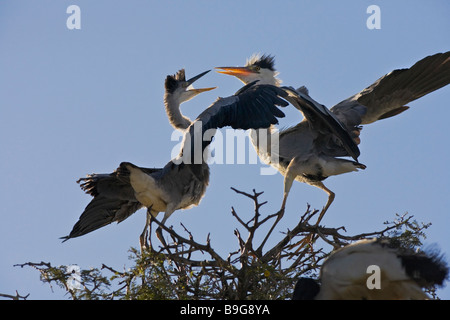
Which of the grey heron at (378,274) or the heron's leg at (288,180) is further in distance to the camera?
the heron's leg at (288,180)

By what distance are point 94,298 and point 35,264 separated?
487 mm

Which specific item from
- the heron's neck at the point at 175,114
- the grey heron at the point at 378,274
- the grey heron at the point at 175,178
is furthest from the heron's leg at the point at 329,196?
the grey heron at the point at 378,274

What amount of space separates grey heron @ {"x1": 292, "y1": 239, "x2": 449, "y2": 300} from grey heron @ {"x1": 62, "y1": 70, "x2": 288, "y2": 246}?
161 cm

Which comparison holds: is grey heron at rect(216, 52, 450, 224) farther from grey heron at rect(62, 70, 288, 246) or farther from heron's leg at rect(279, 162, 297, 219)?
grey heron at rect(62, 70, 288, 246)

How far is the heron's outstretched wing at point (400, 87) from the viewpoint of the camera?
696 centimetres

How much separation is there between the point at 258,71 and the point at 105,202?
7.55 ft

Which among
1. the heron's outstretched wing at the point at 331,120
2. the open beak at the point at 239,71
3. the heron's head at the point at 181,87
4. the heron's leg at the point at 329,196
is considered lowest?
the heron's leg at the point at 329,196

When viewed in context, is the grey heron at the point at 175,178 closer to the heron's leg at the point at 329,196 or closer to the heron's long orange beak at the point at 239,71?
the heron's leg at the point at 329,196

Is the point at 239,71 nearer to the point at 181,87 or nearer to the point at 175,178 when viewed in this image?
the point at 181,87

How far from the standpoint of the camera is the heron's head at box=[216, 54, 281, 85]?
7988 mm

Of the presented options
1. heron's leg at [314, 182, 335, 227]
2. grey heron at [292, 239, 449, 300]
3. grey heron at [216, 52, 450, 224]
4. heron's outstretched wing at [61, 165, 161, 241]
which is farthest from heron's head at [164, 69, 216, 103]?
grey heron at [292, 239, 449, 300]

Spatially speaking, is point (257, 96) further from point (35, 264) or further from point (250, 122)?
point (35, 264)

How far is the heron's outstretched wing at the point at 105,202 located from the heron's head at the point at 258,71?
1966 millimetres
